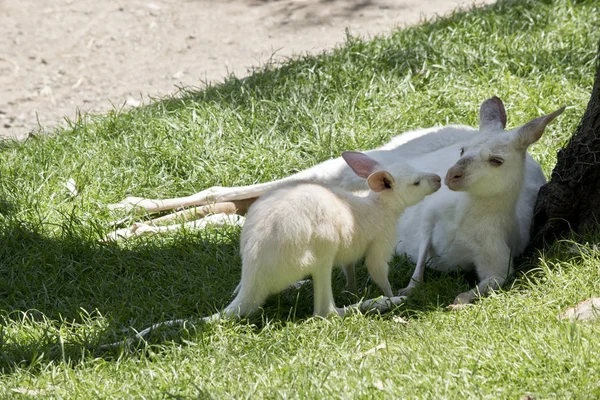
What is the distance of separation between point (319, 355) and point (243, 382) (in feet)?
1.25

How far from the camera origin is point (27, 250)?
4902 mm

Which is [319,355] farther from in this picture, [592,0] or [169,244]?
[592,0]

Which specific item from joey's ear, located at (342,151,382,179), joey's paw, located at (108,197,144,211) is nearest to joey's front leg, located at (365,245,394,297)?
joey's ear, located at (342,151,382,179)

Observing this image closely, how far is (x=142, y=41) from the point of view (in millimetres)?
8594

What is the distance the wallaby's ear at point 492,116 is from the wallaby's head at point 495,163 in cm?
23

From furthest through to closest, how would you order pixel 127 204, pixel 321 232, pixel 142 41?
pixel 142 41, pixel 127 204, pixel 321 232

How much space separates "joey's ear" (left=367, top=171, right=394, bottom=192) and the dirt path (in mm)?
3651

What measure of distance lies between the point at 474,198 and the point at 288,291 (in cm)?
103

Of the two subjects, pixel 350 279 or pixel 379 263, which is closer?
pixel 379 263

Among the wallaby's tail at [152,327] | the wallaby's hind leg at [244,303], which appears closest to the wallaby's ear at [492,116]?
the wallaby's hind leg at [244,303]

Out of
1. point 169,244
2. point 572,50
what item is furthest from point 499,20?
point 169,244

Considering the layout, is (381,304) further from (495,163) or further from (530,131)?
(530,131)

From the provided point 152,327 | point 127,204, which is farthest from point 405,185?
point 127,204

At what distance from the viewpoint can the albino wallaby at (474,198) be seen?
4.25m
